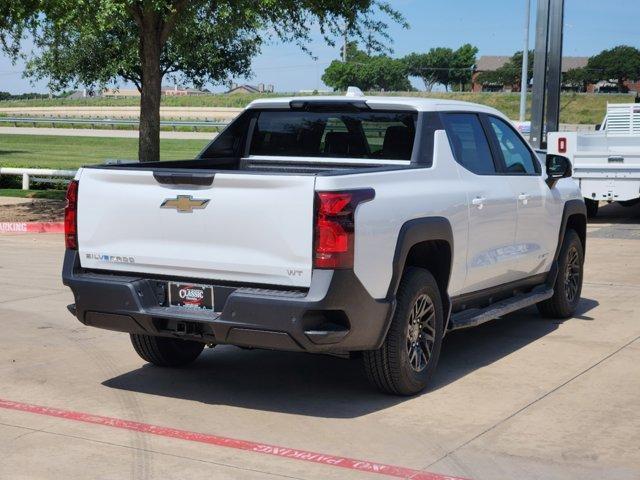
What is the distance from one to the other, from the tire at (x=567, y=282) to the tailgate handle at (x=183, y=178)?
4163mm

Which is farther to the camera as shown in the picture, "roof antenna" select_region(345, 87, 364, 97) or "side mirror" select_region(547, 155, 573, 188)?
"side mirror" select_region(547, 155, 573, 188)

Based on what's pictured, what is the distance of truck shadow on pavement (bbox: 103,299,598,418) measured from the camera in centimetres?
664

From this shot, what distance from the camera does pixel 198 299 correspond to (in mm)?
6246

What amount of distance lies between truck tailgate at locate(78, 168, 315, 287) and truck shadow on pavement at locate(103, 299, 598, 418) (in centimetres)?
96

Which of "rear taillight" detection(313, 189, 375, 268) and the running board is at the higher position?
"rear taillight" detection(313, 189, 375, 268)

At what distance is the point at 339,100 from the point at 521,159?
188cm

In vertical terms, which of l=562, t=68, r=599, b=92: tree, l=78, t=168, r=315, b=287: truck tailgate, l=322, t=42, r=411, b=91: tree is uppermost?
l=562, t=68, r=599, b=92: tree

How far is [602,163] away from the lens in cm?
1753

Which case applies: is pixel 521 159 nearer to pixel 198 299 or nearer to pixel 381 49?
pixel 198 299

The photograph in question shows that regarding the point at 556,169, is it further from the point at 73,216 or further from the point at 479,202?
the point at 73,216

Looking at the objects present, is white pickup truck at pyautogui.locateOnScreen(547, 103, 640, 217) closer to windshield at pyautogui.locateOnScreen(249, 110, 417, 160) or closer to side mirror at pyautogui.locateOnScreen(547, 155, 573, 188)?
side mirror at pyautogui.locateOnScreen(547, 155, 573, 188)

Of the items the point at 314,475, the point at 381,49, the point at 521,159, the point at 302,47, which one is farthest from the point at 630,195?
the point at 314,475

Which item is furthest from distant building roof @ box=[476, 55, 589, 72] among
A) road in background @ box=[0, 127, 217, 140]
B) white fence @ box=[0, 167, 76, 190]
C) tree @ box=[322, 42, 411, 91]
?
white fence @ box=[0, 167, 76, 190]

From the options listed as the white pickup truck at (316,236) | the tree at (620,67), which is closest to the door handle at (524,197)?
the white pickup truck at (316,236)
